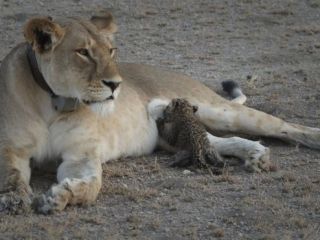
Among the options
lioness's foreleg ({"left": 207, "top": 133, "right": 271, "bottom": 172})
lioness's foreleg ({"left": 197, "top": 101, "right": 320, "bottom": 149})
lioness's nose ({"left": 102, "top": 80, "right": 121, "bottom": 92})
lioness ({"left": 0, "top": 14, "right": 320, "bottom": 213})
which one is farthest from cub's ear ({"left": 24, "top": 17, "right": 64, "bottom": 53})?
lioness's foreleg ({"left": 197, "top": 101, "right": 320, "bottom": 149})

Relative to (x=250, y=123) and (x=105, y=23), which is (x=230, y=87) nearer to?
(x=250, y=123)

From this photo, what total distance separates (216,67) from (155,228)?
13.3 ft

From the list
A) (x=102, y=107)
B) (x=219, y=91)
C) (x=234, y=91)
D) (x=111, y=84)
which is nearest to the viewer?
(x=111, y=84)

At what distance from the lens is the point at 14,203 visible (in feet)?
12.9

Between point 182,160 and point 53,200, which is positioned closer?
point 53,200

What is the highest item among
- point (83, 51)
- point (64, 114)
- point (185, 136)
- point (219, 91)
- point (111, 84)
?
point (83, 51)

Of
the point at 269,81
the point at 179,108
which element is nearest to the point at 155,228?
the point at 179,108

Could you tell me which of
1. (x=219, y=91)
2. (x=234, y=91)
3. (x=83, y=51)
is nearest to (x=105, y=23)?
(x=83, y=51)

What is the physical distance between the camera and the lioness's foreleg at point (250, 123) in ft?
17.5

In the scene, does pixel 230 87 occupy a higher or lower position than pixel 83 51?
lower

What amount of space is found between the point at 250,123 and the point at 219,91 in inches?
53.1

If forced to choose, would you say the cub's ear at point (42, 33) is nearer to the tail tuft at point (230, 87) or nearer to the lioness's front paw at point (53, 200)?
the lioness's front paw at point (53, 200)

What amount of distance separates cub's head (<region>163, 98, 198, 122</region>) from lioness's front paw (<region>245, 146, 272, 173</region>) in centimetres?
50

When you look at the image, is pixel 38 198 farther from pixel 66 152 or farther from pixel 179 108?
pixel 179 108
